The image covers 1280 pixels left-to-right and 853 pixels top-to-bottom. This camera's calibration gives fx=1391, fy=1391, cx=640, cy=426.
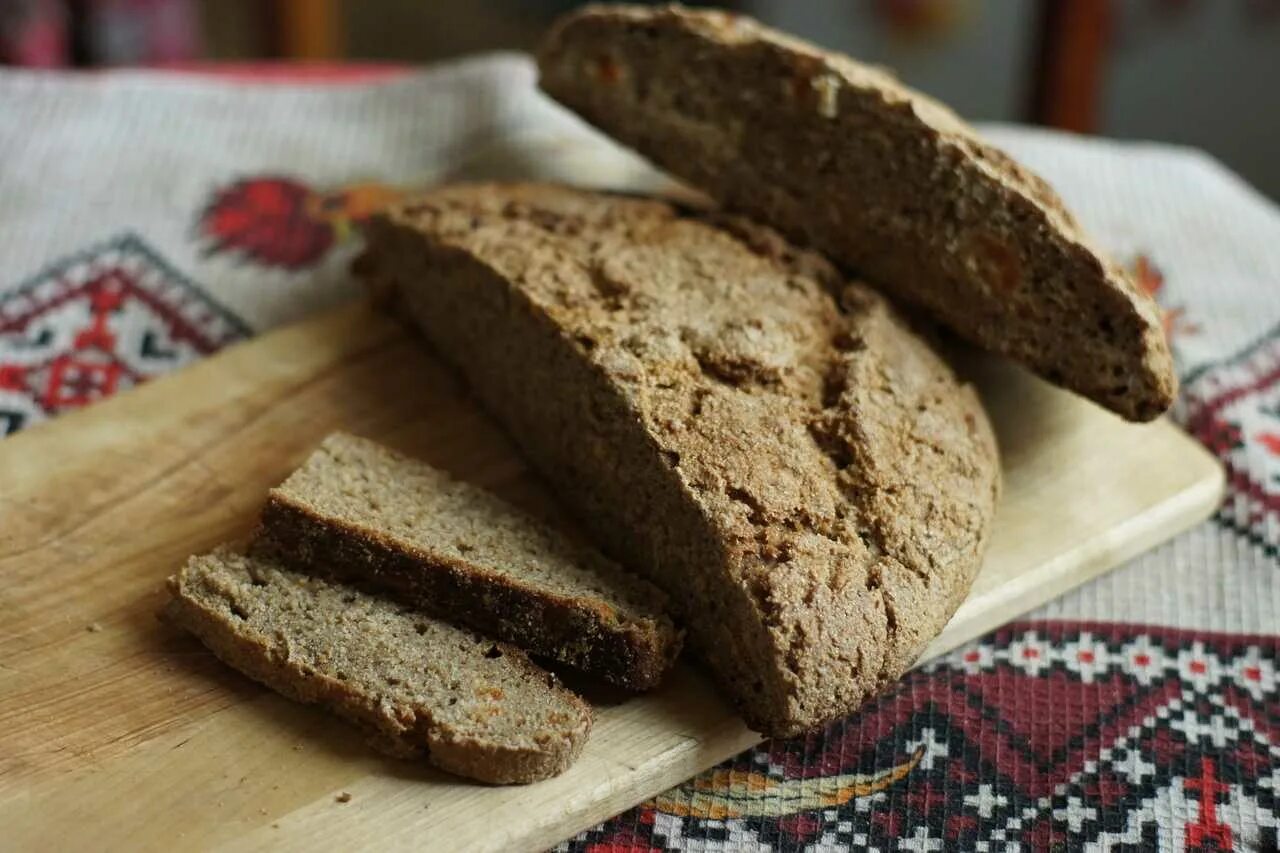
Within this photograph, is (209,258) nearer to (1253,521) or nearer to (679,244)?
(679,244)

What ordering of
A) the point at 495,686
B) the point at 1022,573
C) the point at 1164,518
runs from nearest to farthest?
the point at 495,686, the point at 1022,573, the point at 1164,518

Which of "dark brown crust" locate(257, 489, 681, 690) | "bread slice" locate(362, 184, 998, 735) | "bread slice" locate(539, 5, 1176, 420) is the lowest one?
"dark brown crust" locate(257, 489, 681, 690)

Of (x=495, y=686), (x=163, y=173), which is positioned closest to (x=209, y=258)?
(x=163, y=173)

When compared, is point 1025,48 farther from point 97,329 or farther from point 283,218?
point 97,329

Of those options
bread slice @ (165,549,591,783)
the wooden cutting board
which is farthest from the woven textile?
bread slice @ (165,549,591,783)

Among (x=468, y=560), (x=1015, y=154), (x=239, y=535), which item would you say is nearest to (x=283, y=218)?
(x=239, y=535)

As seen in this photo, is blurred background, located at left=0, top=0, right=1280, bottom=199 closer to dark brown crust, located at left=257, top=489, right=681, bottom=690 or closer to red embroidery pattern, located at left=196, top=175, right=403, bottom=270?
red embroidery pattern, located at left=196, top=175, right=403, bottom=270

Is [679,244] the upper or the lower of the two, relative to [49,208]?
upper
